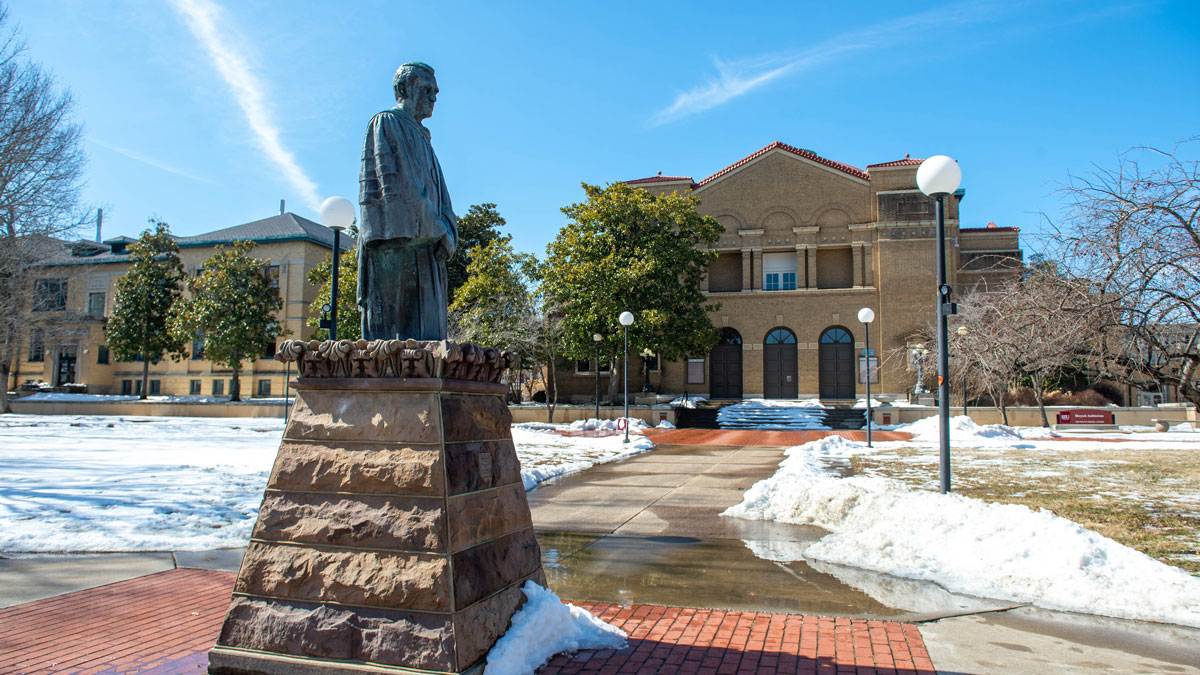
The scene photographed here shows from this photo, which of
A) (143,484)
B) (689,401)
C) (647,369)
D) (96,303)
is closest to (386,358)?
(143,484)

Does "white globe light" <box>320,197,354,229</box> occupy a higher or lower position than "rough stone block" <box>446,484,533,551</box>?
higher

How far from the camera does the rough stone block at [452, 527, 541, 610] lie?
3.66 meters

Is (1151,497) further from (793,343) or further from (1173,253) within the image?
(793,343)

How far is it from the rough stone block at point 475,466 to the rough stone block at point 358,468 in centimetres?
10

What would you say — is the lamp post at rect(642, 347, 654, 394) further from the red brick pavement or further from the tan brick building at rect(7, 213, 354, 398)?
the red brick pavement

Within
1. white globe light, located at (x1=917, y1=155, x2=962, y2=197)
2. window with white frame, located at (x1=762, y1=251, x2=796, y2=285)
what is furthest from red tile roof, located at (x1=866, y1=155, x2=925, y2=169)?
white globe light, located at (x1=917, y1=155, x2=962, y2=197)

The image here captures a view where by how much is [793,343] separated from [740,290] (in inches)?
160

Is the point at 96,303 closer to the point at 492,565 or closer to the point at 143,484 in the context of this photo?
the point at 143,484

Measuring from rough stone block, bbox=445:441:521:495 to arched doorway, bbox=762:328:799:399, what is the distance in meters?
35.0

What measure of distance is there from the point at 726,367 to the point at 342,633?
3647 cm

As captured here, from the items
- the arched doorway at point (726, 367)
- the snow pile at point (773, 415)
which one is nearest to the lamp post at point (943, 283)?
the snow pile at point (773, 415)

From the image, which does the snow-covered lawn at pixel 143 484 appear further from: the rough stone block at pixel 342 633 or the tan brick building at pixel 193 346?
the tan brick building at pixel 193 346

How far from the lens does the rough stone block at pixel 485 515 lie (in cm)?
372

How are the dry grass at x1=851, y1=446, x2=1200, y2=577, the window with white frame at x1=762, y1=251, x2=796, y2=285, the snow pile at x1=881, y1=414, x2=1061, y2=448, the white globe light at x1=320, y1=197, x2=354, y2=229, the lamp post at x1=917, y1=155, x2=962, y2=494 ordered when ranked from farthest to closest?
1. the window with white frame at x1=762, y1=251, x2=796, y2=285
2. the snow pile at x1=881, y1=414, x2=1061, y2=448
3. the white globe light at x1=320, y1=197, x2=354, y2=229
4. the lamp post at x1=917, y1=155, x2=962, y2=494
5. the dry grass at x1=851, y1=446, x2=1200, y2=577
